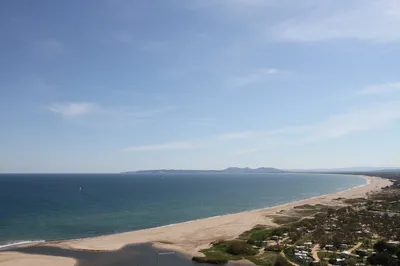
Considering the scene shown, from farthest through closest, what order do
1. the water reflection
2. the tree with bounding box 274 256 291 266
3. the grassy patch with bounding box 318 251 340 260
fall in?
the water reflection
the grassy patch with bounding box 318 251 340 260
the tree with bounding box 274 256 291 266

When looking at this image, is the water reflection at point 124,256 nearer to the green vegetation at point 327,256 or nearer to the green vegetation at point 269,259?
the green vegetation at point 269,259

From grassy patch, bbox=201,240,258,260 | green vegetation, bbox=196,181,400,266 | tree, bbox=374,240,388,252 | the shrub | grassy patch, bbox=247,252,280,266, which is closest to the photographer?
green vegetation, bbox=196,181,400,266

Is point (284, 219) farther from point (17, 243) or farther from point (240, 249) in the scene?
point (17, 243)

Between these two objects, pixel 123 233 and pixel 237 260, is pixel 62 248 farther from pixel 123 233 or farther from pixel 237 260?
pixel 237 260

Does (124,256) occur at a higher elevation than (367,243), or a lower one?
lower

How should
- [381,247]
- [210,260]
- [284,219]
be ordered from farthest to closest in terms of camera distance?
[284,219] < [210,260] < [381,247]

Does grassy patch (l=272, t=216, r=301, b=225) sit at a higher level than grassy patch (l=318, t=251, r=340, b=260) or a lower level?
higher

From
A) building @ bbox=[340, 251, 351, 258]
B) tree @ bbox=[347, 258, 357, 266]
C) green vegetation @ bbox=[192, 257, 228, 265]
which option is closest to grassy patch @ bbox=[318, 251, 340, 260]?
building @ bbox=[340, 251, 351, 258]

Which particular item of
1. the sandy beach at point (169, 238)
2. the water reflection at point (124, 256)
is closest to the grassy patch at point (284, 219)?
the sandy beach at point (169, 238)

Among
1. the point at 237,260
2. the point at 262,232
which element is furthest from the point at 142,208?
the point at 237,260

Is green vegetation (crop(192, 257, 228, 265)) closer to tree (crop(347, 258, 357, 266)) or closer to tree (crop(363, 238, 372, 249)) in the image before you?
tree (crop(347, 258, 357, 266))

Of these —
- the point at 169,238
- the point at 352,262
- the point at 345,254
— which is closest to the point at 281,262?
the point at 352,262

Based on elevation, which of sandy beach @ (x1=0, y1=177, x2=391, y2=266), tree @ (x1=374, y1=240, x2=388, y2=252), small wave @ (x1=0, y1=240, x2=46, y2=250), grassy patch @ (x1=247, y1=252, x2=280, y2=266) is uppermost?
tree @ (x1=374, y1=240, x2=388, y2=252)
